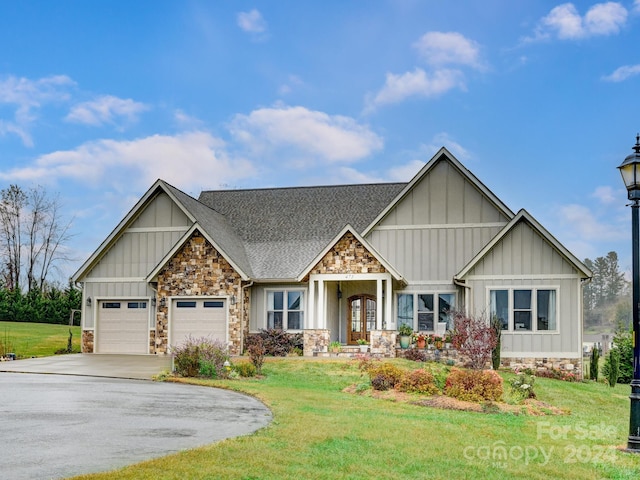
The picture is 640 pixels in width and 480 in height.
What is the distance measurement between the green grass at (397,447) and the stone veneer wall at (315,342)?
31.8ft

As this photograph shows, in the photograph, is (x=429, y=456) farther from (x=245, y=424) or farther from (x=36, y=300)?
(x=36, y=300)

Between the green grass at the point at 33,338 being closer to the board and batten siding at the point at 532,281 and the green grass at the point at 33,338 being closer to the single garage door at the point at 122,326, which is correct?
the single garage door at the point at 122,326

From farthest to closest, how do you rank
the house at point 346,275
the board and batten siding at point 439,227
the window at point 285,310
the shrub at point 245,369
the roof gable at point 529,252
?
the window at point 285,310 < the board and batten siding at point 439,227 < the house at point 346,275 < the roof gable at point 529,252 < the shrub at point 245,369

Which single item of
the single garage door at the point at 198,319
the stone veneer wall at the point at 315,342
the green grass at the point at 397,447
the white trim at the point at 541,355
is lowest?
the green grass at the point at 397,447

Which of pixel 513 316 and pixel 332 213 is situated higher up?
pixel 332 213

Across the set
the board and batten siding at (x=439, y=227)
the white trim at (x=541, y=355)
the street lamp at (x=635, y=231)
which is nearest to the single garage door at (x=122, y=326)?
the board and batten siding at (x=439, y=227)

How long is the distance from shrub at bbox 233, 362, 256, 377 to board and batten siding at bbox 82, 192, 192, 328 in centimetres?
1028

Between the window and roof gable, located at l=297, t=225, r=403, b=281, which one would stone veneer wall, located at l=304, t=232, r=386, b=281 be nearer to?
roof gable, located at l=297, t=225, r=403, b=281

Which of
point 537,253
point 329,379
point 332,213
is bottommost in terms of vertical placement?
point 329,379

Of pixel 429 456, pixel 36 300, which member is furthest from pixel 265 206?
pixel 429 456

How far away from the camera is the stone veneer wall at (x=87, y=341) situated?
30.1 m

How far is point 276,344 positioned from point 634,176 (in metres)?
18.0

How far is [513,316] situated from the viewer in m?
25.9

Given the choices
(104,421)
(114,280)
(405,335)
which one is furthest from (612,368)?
(104,421)
